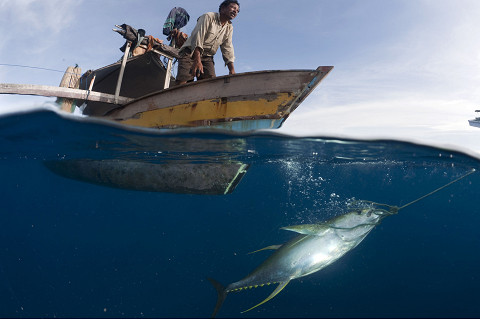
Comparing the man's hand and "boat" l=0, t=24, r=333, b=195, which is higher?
the man's hand

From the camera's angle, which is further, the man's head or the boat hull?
the man's head

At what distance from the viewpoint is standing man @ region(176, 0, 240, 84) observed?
20.2 ft

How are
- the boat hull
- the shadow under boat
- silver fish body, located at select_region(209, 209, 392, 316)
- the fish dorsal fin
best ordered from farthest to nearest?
the shadow under boat → the boat hull → silver fish body, located at select_region(209, 209, 392, 316) → the fish dorsal fin

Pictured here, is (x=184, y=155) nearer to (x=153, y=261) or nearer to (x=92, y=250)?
(x=153, y=261)

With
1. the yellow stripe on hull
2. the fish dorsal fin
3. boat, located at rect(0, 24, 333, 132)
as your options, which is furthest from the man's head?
the fish dorsal fin

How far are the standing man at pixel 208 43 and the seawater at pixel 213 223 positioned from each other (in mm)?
1681

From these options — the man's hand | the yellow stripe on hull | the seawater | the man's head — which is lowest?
the seawater

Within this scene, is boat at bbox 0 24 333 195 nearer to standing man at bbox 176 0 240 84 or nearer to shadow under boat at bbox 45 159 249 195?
shadow under boat at bbox 45 159 249 195

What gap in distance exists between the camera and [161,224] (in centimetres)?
3781

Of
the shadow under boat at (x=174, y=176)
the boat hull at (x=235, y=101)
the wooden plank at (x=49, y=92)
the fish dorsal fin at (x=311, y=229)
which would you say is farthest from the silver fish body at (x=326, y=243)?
the wooden plank at (x=49, y=92)

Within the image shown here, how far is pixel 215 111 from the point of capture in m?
6.29

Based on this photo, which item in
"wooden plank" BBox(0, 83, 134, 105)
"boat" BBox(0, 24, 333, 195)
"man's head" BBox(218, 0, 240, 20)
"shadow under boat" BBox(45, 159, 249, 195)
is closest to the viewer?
"boat" BBox(0, 24, 333, 195)

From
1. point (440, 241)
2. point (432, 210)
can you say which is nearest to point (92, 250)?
point (432, 210)

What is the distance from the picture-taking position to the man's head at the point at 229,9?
608 centimetres
